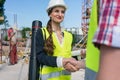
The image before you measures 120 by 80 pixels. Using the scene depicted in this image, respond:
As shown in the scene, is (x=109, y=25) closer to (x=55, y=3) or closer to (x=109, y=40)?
(x=109, y=40)

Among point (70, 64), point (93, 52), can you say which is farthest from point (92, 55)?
point (70, 64)

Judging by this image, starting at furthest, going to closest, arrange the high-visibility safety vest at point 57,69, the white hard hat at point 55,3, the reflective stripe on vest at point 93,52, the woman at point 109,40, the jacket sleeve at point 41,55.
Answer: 1. the white hard hat at point 55,3
2. the high-visibility safety vest at point 57,69
3. the jacket sleeve at point 41,55
4. the reflective stripe on vest at point 93,52
5. the woman at point 109,40

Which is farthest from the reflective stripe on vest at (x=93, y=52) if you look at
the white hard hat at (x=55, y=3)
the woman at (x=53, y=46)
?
the white hard hat at (x=55, y=3)

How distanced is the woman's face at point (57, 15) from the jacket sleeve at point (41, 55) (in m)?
0.32

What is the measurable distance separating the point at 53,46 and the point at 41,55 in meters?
0.17

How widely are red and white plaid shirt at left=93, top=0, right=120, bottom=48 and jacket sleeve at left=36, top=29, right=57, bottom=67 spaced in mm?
2255

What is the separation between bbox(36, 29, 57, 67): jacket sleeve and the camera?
3175 mm

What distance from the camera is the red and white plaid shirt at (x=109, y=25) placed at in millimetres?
851

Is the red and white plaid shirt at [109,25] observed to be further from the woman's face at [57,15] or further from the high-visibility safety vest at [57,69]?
the woman's face at [57,15]

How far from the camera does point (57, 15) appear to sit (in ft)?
12.0

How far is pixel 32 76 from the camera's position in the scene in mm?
3250

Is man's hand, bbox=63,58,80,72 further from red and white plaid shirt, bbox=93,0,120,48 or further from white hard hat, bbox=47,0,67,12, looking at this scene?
red and white plaid shirt, bbox=93,0,120,48

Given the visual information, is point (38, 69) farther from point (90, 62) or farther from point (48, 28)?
point (90, 62)

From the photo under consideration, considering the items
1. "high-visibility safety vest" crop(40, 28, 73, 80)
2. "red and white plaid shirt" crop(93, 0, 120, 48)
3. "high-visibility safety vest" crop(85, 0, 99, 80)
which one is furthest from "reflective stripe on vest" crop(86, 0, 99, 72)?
"high-visibility safety vest" crop(40, 28, 73, 80)
